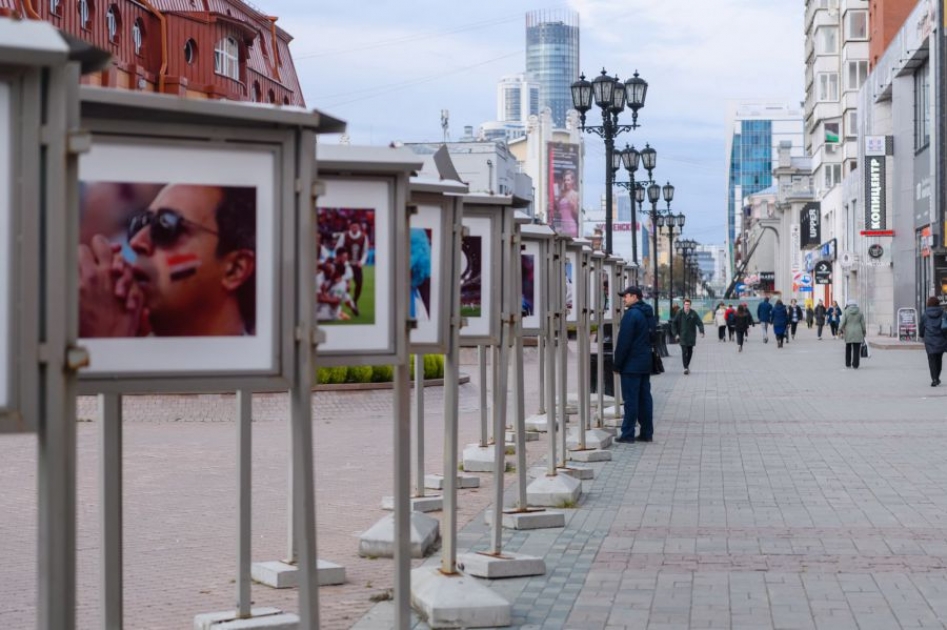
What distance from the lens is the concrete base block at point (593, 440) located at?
16.0m

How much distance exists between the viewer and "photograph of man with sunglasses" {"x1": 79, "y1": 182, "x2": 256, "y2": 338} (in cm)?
441

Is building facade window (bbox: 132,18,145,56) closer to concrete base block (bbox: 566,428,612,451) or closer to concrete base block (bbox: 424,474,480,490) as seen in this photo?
concrete base block (bbox: 566,428,612,451)

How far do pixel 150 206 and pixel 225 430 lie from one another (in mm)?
14445

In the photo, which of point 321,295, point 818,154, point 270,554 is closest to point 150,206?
point 321,295

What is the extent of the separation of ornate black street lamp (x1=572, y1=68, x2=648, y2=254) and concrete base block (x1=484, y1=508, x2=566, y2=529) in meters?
14.8

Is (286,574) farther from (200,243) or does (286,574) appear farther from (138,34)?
(138,34)

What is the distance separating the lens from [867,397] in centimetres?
2480

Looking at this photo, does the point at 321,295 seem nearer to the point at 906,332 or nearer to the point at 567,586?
the point at 567,586

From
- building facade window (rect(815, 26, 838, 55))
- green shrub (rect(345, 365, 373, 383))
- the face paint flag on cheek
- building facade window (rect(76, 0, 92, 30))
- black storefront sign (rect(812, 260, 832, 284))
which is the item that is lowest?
green shrub (rect(345, 365, 373, 383))

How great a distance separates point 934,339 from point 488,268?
2053cm

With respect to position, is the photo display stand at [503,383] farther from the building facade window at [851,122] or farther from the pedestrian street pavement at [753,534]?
the building facade window at [851,122]

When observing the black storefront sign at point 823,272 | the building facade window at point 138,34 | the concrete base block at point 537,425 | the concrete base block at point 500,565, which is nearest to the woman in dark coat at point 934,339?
the concrete base block at point 537,425

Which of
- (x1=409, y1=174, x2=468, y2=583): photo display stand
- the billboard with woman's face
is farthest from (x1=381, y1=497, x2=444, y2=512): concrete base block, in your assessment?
the billboard with woman's face

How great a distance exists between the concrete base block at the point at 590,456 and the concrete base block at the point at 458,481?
1.96 meters
